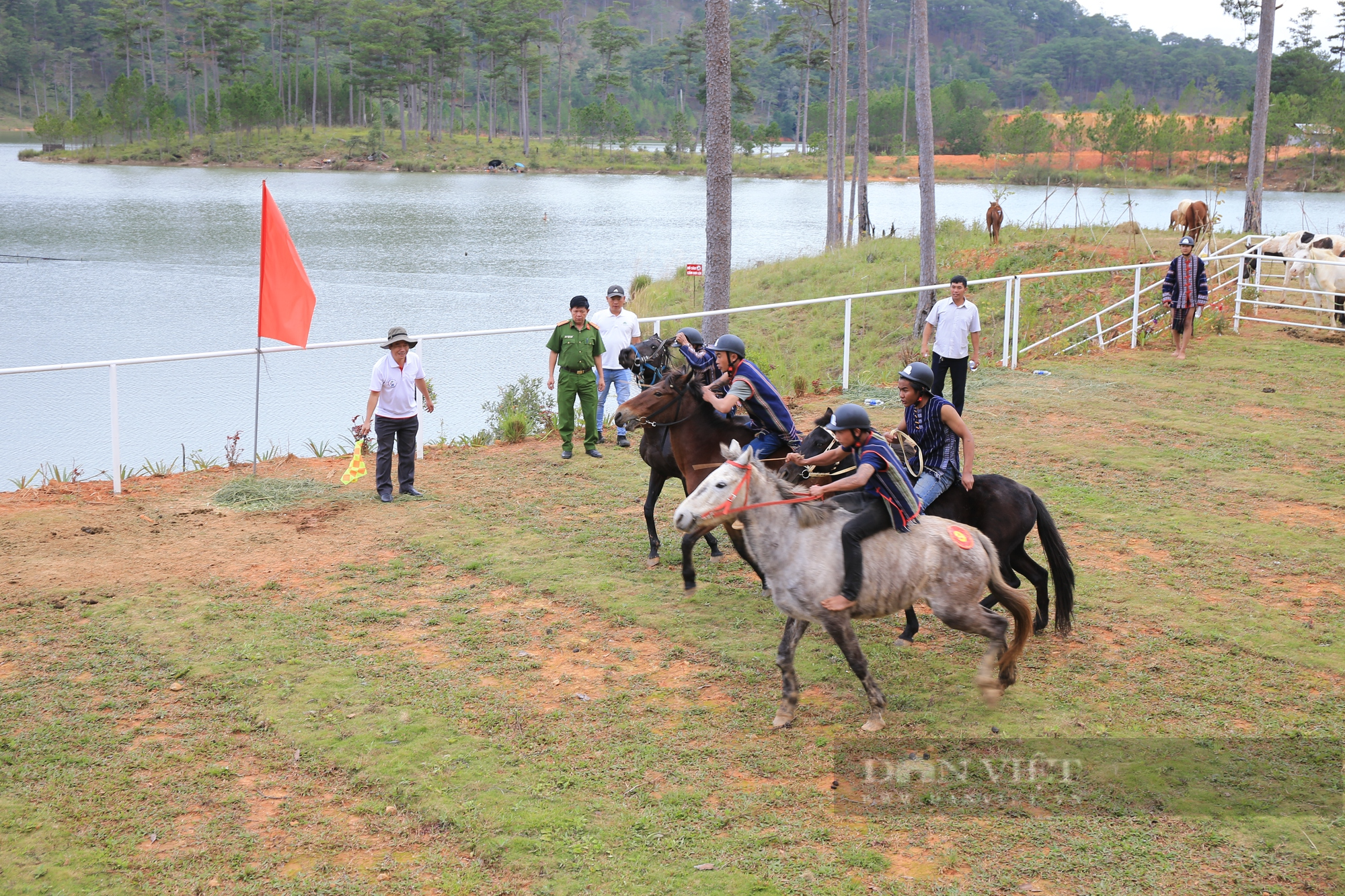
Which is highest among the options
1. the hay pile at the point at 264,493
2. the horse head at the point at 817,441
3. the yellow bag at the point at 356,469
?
the horse head at the point at 817,441

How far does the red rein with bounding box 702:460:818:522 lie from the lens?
5.70 m

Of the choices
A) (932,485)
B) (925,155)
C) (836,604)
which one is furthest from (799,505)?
(925,155)

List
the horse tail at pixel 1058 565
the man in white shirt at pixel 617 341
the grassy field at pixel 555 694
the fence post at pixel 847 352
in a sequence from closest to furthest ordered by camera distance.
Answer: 1. the grassy field at pixel 555 694
2. the horse tail at pixel 1058 565
3. the man in white shirt at pixel 617 341
4. the fence post at pixel 847 352

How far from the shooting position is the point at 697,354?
8523mm

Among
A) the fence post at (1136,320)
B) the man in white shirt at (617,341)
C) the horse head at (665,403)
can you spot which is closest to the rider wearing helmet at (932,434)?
the horse head at (665,403)

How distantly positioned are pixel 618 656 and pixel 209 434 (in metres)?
11.5

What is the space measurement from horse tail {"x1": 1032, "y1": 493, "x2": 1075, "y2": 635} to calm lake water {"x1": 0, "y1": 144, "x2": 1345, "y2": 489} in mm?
8351

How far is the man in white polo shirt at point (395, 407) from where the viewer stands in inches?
394

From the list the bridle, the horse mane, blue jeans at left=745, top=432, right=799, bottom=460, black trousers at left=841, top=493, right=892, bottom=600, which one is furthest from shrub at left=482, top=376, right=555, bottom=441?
black trousers at left=841, top=493, right=892, bottom=600

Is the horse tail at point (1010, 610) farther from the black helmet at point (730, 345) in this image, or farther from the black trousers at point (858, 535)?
the black helmet at point (730, 345)

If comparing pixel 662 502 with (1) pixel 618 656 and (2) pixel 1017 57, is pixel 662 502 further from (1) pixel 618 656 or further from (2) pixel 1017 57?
(2) pixel 1017 57

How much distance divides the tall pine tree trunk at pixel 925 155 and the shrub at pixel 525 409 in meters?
8.49

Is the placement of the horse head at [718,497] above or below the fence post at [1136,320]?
below

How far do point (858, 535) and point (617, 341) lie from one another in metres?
7.01
